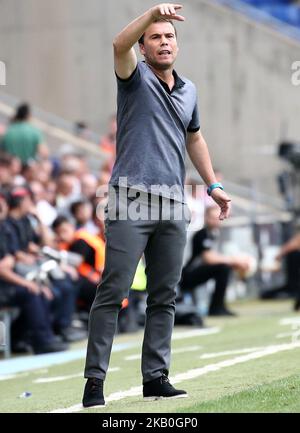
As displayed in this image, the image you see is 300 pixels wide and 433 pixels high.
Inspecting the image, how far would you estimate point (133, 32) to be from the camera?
22.4 ft

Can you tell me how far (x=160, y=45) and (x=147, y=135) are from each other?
20.5 inches

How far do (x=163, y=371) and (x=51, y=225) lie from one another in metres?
7.70

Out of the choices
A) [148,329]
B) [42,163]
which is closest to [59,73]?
[42,163]

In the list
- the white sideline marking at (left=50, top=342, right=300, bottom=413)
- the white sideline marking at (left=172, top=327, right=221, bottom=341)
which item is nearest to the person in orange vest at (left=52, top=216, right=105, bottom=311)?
the white sideline marking at (left=172, top=327, right=221, bottom=341)

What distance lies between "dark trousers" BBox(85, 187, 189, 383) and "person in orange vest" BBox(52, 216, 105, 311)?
7047 mm

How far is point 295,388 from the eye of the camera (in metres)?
7.37

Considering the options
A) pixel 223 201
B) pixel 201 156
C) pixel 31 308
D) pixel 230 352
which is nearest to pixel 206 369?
pixel 230 352

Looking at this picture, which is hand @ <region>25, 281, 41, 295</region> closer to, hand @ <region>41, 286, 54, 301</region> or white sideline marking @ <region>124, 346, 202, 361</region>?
hand @ <region>41, 286, 54, 301</region>

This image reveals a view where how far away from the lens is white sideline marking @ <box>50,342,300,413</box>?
768 cm

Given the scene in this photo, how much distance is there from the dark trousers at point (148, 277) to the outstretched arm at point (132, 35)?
29.7 inches

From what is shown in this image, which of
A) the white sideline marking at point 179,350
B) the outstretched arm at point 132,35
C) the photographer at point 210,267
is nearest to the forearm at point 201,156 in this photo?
the outstretched arm at point 132,35

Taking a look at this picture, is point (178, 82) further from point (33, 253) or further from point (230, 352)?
point (33, 253)

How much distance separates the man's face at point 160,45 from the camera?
718cm

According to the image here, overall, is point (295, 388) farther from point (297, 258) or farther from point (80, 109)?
point (80, 109)
